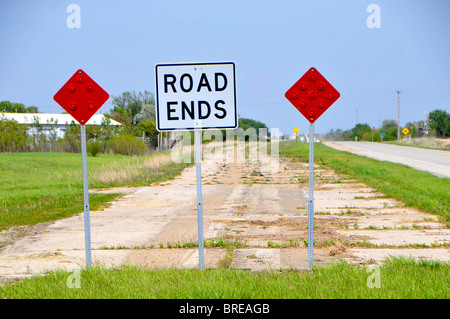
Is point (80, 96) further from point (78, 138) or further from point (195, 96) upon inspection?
point (78, 138)

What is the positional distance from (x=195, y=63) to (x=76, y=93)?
173cm

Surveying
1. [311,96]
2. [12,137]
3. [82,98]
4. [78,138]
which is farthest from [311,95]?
[78,138]

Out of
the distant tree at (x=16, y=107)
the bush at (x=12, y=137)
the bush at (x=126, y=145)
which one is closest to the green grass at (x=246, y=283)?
the bush at (x=12, y=137)

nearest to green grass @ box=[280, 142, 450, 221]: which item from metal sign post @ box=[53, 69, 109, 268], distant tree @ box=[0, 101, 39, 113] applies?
metal sign post @ box=[53, 69, 109, 268]

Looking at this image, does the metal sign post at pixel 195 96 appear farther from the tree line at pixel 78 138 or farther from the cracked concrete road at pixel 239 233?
the tree line at pixel 78 138

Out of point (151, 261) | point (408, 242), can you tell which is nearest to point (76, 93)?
point (151, 261)

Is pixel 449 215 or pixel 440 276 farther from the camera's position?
pixel 449 215

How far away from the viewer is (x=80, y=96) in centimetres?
664

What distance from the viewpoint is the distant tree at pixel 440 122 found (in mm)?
98938

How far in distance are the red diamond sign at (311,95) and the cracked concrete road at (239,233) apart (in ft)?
7.03

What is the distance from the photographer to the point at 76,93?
6621 mm

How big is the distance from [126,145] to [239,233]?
40619mm

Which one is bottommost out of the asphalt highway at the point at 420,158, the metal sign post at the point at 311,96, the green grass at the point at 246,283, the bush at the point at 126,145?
the asphalt highway at the point at 420,158
